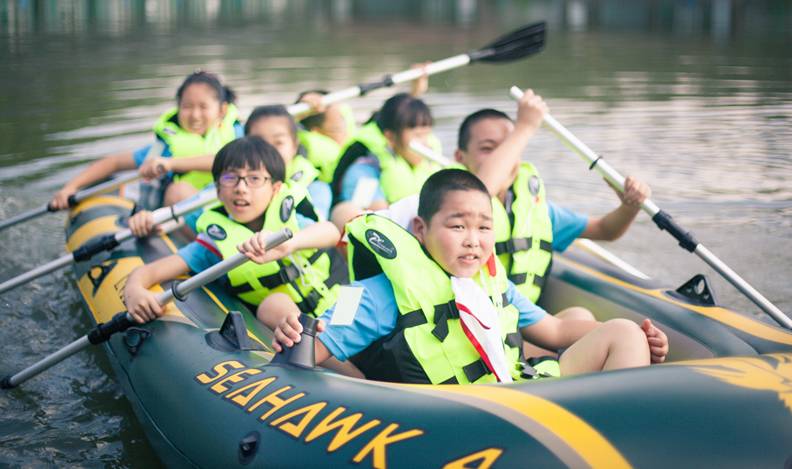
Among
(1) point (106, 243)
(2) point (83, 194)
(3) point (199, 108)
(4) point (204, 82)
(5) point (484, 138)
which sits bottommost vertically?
(1) point (106, 243)

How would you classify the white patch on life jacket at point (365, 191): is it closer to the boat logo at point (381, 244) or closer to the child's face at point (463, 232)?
the boat logo at point (381, 244)

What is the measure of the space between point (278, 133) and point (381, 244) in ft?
5.28

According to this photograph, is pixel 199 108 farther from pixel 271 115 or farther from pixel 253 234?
pixel 253 234

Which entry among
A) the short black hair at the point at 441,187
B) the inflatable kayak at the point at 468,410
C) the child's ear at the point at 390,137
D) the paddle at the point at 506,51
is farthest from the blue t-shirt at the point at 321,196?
the short black hair at the point at 441,187

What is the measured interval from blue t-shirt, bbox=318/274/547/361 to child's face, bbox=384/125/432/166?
1962 millimetres

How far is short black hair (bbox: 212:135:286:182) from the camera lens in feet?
11.3

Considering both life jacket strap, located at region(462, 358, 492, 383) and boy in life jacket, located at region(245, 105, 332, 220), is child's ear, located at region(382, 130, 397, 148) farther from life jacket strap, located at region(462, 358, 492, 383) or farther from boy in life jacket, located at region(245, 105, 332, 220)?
life jacket strap, located at region(462, 358, 492, 383)

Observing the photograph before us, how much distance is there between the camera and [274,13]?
24516mm

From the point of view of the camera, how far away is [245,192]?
3.45 metres

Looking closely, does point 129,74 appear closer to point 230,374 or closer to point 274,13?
point 230,374

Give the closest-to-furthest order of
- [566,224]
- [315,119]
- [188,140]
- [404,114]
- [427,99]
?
[566,224]
[404,114]
[188,140]
[315,119]
[427,99]

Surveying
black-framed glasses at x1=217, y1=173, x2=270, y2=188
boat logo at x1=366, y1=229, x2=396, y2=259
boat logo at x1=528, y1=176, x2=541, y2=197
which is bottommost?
boat logo at x1=366, y1=229, x2=396, y2=259

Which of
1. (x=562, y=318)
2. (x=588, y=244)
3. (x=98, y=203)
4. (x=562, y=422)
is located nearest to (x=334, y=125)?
(x=98, y=203)

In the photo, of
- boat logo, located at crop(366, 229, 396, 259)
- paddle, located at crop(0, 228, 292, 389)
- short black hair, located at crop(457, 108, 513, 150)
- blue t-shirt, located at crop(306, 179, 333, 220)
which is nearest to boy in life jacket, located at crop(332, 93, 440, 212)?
blue t-shirt, located at crop(306, 179, 333, 220)
